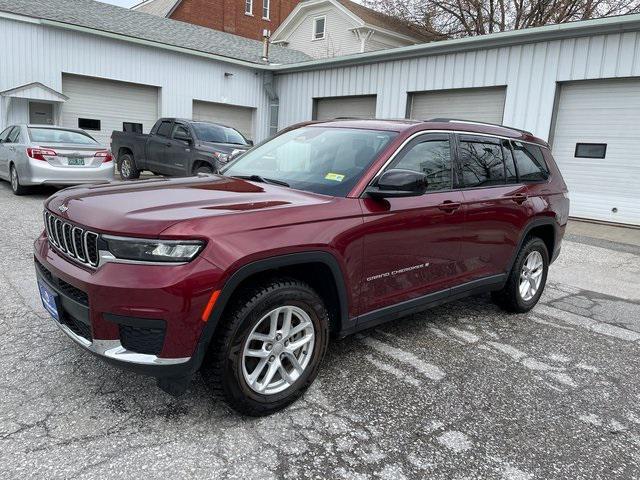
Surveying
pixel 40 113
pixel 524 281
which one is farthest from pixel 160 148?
pixel 524 281

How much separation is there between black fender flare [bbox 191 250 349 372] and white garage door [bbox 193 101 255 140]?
15982 millimetres

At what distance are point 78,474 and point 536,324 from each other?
13.0 feet

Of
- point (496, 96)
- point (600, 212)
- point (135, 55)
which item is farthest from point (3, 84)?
point (600, 212)

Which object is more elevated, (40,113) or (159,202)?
(40,113)

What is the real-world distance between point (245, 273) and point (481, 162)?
2571 millimetres

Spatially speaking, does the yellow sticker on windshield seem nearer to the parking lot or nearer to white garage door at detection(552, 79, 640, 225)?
the parking lot

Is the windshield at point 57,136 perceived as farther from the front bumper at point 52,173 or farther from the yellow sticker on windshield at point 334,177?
the yellow sticker on windshield at point 334,177

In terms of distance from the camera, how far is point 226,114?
19109 mm

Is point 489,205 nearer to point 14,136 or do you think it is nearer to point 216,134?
point 216,134

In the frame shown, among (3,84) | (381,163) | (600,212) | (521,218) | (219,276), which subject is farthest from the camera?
(3,84)

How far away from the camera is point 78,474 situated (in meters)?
2.31

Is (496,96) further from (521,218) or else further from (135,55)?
(135,55)

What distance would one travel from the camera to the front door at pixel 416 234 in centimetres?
329

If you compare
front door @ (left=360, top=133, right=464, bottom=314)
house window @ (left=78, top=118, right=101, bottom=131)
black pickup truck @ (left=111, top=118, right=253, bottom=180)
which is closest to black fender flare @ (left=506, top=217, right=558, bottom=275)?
front door @ (left=360, top=133, right=464, bottom=314)
